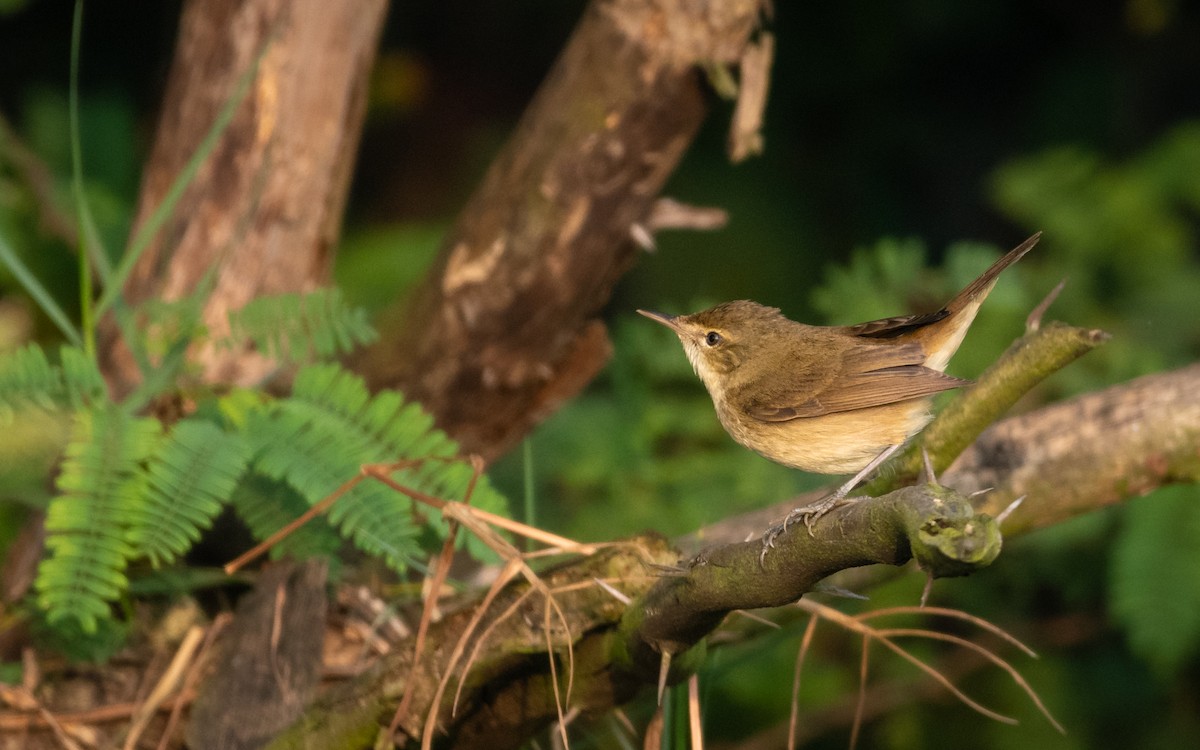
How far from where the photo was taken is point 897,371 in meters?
3.10

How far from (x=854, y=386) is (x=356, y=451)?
4.38 ft

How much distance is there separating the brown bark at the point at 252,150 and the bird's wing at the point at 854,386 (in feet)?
6.32

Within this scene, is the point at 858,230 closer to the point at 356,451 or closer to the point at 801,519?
the point at 356,451

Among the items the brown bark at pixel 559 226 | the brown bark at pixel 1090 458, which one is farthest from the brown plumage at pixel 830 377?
the brown bark at pixel 559 226

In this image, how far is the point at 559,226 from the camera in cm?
395

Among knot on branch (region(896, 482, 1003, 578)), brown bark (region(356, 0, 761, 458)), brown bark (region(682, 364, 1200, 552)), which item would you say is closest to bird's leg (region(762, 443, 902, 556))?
knot on branch (region(896, 482, 1003, 578))

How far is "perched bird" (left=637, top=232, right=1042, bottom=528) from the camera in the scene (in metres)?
3.06

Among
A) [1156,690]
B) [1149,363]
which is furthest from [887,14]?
[1156,690]

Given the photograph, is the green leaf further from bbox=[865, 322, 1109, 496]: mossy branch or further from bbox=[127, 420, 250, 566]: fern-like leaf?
bbox=[127, 420, 250, 566]: fern-like leaf

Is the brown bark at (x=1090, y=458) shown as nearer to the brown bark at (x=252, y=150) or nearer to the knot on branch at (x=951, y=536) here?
the knot on branch at (x=951, y=536)

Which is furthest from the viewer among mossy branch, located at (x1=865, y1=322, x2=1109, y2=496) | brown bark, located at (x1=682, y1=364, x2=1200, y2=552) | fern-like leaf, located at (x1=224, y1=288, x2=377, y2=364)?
fern-like leaf, located at (x1=224, y1=288, x2=377, y2=364)

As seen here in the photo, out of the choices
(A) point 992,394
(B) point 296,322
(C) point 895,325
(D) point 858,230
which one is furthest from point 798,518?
(D) point 858,230

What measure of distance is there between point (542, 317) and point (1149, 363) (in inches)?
106

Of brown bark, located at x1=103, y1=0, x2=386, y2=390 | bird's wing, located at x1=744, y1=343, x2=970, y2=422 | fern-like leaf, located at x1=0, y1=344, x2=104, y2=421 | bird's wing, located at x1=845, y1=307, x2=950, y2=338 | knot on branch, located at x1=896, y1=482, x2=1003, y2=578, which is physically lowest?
knot on branch, located at x1=896, y1=482, x2=1003, y2=578
